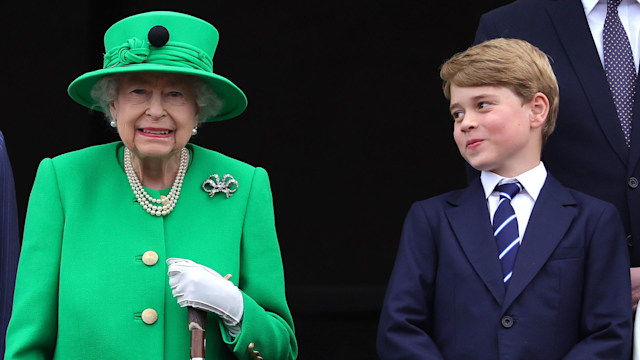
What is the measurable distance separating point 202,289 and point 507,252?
770 millimetres

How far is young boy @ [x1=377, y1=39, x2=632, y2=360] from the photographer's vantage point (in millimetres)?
2680

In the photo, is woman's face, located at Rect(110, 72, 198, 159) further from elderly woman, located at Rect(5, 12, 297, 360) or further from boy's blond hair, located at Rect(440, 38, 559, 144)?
boy's blond hair, located at Rect(440, 38, 559, 144)

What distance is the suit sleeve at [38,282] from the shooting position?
2.56 m

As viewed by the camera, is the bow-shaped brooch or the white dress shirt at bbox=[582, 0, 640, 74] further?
the white dress shirt at bbox=[582, 0, 640, 74]

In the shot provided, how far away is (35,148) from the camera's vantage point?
6.75m

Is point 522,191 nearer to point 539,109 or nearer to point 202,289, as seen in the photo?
point 539,109

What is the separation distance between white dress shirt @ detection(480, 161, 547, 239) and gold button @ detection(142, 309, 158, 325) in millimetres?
876

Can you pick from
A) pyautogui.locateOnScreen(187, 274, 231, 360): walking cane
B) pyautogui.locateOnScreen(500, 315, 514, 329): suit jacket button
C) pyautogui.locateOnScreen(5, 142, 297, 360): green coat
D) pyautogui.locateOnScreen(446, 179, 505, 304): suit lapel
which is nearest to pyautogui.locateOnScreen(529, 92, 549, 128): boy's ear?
pyautogui.locateOnScreen(446, 179, 505, 304): suit lapel

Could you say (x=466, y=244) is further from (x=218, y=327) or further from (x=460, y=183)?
(x=460, y=183)

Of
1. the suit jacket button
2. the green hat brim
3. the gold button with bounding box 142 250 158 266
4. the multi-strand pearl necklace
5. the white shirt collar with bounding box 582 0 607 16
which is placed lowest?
the suit jacket button

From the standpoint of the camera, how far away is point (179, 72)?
2.59 metres

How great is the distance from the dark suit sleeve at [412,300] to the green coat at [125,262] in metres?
0.25

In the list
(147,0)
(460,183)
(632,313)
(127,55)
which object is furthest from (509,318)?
(460,183)

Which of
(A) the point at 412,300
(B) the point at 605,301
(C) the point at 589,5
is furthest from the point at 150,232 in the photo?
(C) the point at 589,5
